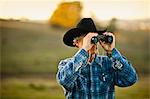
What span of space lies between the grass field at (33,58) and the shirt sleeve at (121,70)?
749 millimetres

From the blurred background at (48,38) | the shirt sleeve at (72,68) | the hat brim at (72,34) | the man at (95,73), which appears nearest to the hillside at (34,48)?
the blurred background at (48,38)

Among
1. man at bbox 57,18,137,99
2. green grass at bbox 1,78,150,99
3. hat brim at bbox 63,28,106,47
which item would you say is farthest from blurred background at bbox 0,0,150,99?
man at bbox 57,18,137,99

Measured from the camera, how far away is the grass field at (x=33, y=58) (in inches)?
103

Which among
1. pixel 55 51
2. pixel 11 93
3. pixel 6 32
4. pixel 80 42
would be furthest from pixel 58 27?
pixel 80 42

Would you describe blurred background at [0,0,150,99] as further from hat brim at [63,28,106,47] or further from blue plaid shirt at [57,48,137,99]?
blue plaid shirt at [57,48,137,99]

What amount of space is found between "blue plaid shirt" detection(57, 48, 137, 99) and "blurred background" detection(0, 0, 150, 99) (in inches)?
26.2

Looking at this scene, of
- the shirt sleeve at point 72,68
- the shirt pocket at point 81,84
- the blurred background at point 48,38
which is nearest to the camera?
the shirt sleeve at point 72,68

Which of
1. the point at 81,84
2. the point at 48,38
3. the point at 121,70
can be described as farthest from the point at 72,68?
the point at 48,38

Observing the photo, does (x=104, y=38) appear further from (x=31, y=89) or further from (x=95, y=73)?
(x=31, y=89)

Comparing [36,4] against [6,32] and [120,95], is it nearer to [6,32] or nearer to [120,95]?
[6,32]

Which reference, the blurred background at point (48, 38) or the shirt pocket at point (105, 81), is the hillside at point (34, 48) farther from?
the shirt pocket at point (105, 81)

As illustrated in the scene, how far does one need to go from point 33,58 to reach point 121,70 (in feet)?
3.18

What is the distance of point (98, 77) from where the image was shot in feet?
6.10

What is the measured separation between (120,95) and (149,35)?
0.49m
